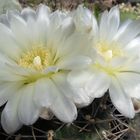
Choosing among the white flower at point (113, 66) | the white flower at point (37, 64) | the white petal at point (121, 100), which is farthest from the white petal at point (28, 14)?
the white petal at point (121, 100)

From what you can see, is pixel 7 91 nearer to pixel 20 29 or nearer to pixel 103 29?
pixel 20 29

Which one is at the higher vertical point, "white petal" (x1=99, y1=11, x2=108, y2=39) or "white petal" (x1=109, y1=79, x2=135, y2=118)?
"white petal" (x1=99, y1=11, x2=108, y2=39)

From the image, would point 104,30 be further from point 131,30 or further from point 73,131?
point 73,131

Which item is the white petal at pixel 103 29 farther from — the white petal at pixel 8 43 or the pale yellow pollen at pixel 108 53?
the white petal at pixel 8 43

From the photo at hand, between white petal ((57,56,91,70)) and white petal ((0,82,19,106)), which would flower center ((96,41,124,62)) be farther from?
white petal ((0,82,19,106))

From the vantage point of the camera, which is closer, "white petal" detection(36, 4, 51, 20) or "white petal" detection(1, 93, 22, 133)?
"white petal" detection(1, 93, 22, 133)

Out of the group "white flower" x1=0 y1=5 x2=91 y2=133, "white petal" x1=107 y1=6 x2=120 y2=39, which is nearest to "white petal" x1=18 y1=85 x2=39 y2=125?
"white flower" x1=0 y1=5 x2=91 y2=133

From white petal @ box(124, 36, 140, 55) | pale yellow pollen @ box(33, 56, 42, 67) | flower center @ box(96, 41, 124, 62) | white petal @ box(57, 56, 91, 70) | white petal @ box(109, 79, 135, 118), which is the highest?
white petal @ box(57, 56, 91, 70)
